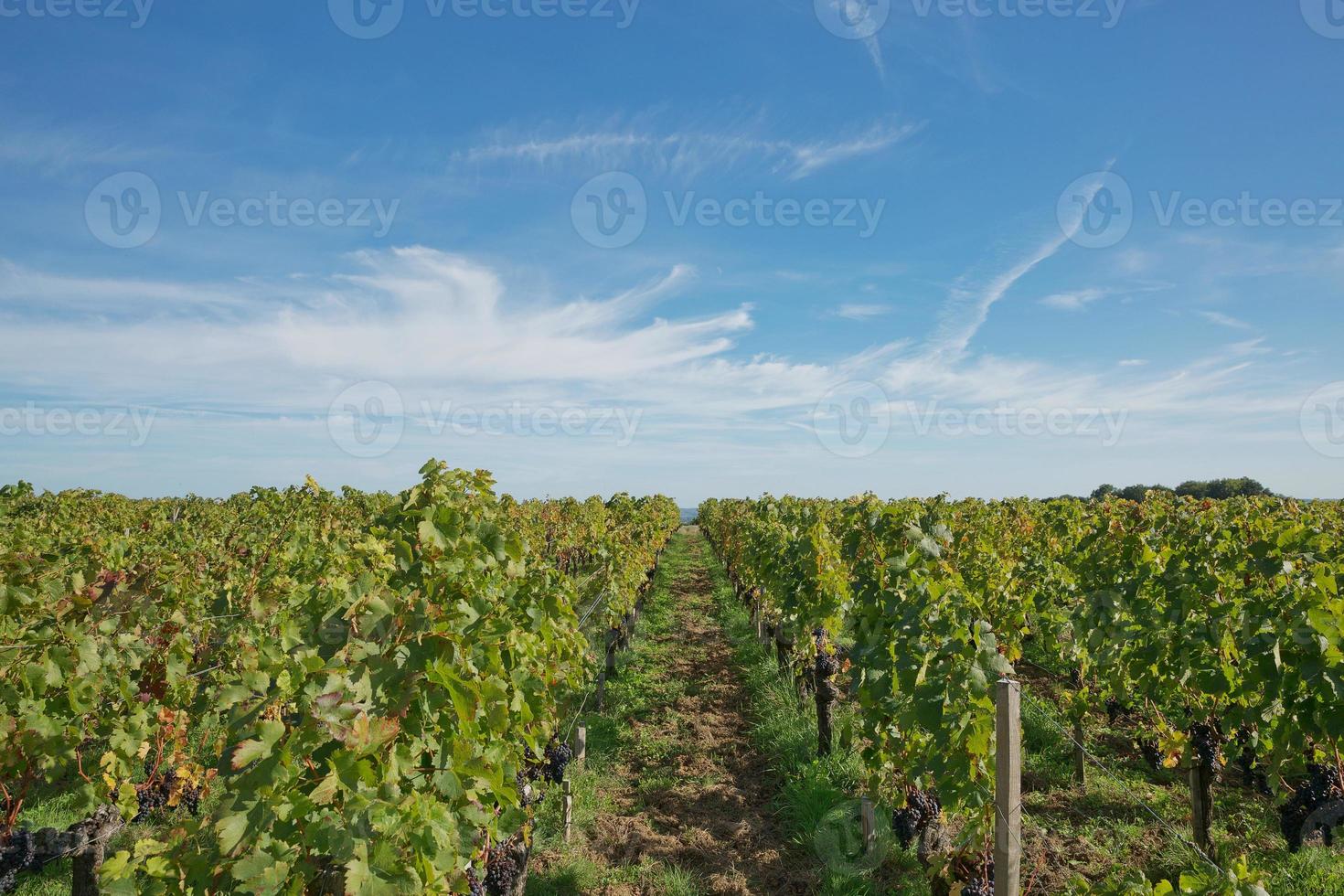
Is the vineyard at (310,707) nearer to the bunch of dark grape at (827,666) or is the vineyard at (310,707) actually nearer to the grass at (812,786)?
the grass at (812,786)

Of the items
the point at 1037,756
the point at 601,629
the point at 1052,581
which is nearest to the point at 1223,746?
the point at 1037,756

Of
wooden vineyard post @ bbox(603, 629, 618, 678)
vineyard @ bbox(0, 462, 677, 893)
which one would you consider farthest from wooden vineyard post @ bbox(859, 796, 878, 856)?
wooden vineyard post @ bbox(603, 629, 618, 678)

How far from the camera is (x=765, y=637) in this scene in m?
11.9

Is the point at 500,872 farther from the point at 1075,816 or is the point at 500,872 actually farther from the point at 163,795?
the point at 1075,816

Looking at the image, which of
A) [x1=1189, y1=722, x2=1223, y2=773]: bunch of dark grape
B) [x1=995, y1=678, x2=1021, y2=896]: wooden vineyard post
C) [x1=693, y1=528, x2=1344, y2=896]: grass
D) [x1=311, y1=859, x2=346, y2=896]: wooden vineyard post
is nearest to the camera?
[x1=311, y1=859, x2=346, y2=896]: wooden vineyard post

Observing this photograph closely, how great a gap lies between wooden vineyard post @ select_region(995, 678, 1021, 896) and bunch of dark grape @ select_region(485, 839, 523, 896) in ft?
9.21

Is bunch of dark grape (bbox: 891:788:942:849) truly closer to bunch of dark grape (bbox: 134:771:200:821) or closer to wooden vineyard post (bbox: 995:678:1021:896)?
wooden vineyard post (bbox: 995:678:1021:896)

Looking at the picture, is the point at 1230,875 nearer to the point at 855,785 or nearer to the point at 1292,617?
the point at 1292,617

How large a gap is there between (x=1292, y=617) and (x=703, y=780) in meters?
4.90

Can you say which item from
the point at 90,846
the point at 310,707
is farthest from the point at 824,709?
the point at 90,846

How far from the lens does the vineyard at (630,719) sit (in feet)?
8.44

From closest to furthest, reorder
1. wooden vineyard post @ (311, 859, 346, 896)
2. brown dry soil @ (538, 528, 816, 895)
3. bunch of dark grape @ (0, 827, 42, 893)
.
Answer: wooden vineyard post @ (311, 859, 346, 896), bunch of dark grape @ (0, 827, 42, 893), brown dry soil @ (538, 528, 816, 895)

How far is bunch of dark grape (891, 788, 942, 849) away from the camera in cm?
490

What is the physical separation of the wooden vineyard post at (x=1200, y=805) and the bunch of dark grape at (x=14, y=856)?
8524 mm
